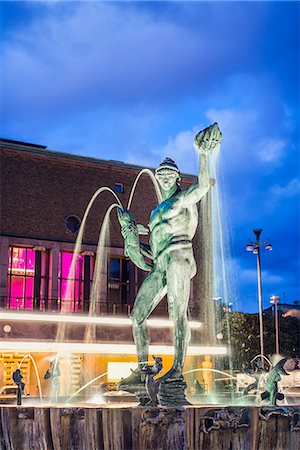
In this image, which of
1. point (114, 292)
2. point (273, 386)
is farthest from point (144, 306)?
point (114, 292)

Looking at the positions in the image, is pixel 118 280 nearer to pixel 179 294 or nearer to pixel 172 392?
pixel 179 294

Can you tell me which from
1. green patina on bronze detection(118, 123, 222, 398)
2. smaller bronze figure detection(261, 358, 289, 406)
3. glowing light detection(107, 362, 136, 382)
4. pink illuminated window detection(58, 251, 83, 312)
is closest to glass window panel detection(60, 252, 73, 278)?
pink illuminated window detection(58, 251, 83, 312)

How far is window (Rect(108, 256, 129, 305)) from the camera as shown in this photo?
33969 millimetres

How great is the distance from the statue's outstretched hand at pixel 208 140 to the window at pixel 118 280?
2690 centimetres

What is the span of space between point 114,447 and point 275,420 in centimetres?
151

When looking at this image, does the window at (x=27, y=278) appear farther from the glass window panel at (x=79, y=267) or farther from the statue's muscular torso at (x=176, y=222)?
the statue's muscular torso at (x=176, y=222)

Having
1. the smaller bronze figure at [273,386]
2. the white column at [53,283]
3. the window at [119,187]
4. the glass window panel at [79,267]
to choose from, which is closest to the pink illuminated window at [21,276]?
the white column at [53,283]

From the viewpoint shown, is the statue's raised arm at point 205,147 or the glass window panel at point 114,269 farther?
the glass window panel at point 114,269

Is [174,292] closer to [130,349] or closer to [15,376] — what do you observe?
[15,376]

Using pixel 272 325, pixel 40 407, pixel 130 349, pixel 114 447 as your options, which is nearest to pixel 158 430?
pixel 114 447

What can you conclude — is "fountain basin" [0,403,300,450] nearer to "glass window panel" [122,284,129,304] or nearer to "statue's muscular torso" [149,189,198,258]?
"statue's muscular torso" [149,189,198,258]

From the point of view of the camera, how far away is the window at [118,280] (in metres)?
34.0

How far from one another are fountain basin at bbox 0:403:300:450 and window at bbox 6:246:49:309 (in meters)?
26.4

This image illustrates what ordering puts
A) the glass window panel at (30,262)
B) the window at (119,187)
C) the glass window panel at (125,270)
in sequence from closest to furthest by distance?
the glass window panel at (30,262)
the glass window panel at (125,270)
the window at (119,187)
